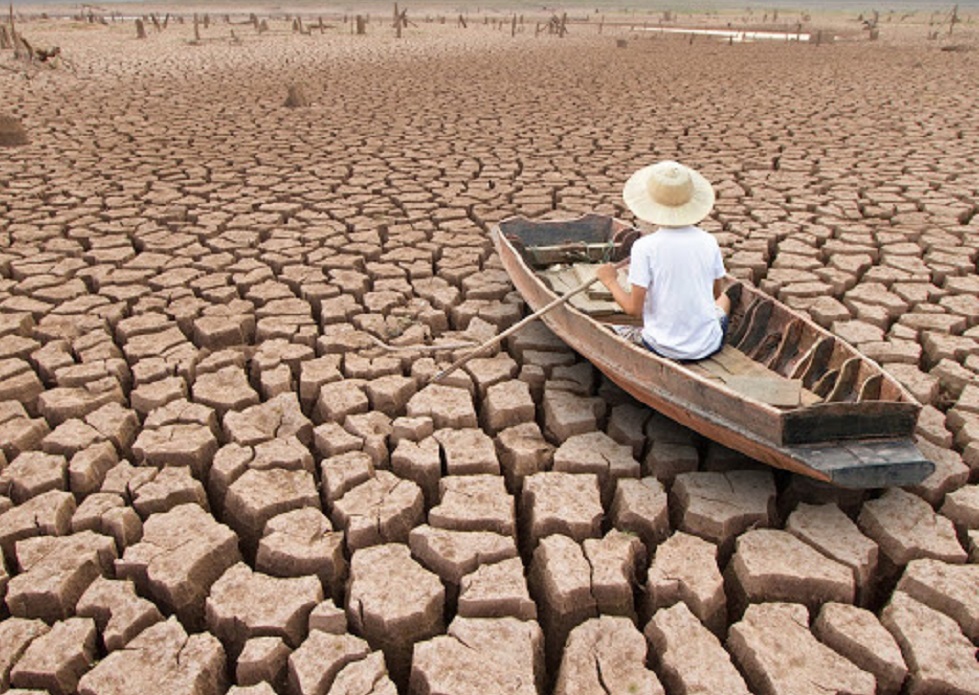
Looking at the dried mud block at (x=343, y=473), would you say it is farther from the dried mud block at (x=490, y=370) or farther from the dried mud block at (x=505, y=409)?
the dried mud block at (x=490, y=370)

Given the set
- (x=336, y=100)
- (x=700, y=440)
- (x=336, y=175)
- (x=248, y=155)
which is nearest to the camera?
(x=700, y=440)

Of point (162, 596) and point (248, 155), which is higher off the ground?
point (248, 155)

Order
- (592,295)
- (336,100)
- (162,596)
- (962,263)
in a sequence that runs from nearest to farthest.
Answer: (162,596), (592,295), (962,263), (336,100)

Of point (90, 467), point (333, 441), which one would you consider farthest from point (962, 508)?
point (90, 467)

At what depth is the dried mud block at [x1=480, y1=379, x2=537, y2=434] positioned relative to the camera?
322 cm

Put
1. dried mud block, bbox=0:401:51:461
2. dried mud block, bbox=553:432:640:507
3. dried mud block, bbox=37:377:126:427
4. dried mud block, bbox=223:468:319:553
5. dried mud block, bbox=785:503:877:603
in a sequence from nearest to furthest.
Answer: dried mud block, bbox=785:503:877:603 → dried mud block, bbox=223:468:319:553 → dried mud block, bbox=553:432:640:507 → dried mud block, bbox=0:401:51:461 → dried mud block, bbox=37:377:126:427

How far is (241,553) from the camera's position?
8.54ft

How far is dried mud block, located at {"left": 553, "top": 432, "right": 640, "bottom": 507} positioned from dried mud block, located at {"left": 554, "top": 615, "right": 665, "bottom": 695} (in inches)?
24.8

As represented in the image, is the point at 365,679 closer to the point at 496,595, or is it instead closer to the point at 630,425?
the point at 496,595

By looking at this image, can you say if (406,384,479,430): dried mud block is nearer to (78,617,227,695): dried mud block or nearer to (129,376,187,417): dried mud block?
(129,376,187,417): dried mud block

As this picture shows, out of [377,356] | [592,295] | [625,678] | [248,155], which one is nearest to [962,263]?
[592,295]

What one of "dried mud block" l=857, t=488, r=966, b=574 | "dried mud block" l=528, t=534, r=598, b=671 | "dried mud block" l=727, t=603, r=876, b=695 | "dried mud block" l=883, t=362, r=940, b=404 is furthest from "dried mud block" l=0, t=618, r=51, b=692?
"dried mud block" l=883, t=362, r=940, b=404

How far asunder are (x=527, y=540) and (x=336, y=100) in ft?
31.2

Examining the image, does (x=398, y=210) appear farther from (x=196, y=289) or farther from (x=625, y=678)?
(x=625, y=678)
